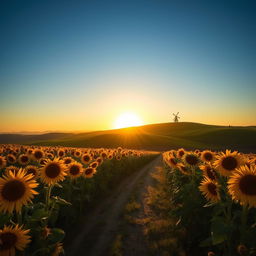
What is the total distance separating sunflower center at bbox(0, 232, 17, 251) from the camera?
3.36m

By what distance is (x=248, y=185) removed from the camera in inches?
154

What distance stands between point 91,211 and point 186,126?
165 meters

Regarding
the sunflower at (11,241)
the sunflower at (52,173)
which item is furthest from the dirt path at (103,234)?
the sunflower at (11,241)

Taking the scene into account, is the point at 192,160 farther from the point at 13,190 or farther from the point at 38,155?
the point at 38,155

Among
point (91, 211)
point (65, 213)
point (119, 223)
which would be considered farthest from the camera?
point (91, 211)

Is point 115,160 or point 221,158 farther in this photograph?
point 115,160

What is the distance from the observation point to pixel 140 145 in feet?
322

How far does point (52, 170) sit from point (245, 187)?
4651 mm

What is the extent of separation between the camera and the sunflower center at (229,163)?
5.18 meters

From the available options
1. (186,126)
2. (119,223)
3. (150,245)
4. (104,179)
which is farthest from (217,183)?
(186,126)

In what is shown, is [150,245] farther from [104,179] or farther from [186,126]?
[186,126]

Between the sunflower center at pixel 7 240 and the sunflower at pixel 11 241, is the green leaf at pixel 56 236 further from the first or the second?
the sunflower center at pixel 7 240

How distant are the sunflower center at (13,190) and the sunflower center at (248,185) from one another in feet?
13.3

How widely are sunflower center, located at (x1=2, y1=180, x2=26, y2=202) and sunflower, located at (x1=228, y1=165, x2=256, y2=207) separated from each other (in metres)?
3.94
